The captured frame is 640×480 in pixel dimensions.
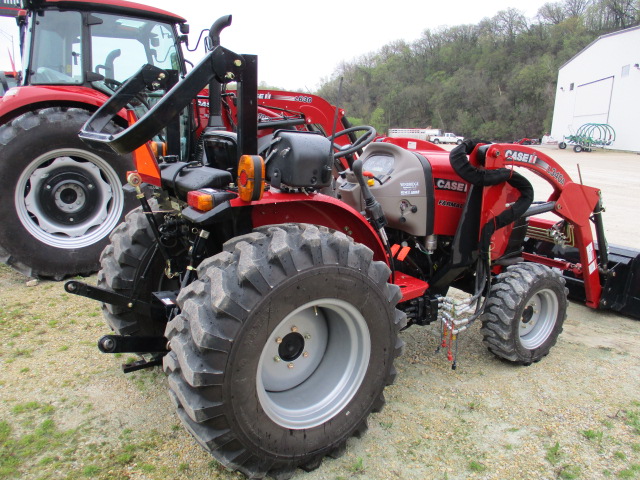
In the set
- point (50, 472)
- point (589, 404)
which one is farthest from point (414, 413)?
point (50, 472)

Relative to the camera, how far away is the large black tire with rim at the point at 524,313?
3135 millimetres

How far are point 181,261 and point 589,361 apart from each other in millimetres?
2805

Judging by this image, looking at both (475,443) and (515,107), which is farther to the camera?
(515,107)

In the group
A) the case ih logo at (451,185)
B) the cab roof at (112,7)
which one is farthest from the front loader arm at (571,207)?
the cab roof at (112,7)

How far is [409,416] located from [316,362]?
0.65 m

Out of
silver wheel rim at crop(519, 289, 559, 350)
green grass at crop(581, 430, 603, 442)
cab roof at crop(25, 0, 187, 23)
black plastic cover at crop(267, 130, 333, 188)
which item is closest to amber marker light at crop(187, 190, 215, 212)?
black plastic cover at crop(267, 130, 333, 188)

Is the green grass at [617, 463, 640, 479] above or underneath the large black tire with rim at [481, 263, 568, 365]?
underneath

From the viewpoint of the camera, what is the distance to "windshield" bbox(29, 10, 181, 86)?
4.98m

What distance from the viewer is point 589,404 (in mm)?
2789

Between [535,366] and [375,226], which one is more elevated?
[375,226]

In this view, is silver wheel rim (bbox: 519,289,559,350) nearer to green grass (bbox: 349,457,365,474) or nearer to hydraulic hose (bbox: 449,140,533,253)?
hydraulic hose (bbox: 449,140,533,253)

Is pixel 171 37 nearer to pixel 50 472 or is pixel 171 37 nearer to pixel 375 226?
pixel 375 226

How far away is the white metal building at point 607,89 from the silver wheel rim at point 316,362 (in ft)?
119

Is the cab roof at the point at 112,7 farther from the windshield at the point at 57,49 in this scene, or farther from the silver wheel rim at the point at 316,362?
the silver wheel rim at the point at 316,362
